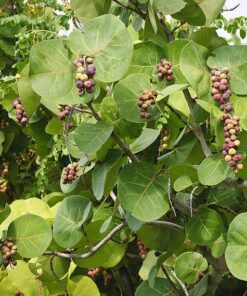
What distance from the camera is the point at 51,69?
3.27ft

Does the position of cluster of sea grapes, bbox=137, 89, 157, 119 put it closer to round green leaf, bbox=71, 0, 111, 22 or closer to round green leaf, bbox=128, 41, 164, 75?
round green leaf, bbox=128, 41, 164, 75

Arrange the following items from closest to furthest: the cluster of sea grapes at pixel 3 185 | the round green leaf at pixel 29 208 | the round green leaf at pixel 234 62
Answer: the round green leaf at pixel 234 62, the round green leaf at pixel 29 208, the cluster of sea grapes at pixel 3 185

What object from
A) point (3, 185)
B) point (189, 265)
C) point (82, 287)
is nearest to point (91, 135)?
point (189, 265)

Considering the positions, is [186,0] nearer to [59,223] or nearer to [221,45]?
[221,45]

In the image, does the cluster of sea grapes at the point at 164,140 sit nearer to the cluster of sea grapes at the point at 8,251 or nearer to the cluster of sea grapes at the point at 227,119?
the cluster of sea grapes at the point at 227,119

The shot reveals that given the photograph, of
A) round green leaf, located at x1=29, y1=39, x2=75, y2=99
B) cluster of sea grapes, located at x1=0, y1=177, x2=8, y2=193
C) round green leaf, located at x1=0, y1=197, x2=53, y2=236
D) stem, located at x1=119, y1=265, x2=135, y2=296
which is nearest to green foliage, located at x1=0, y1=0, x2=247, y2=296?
round green leaf, located at x1=29, y1=39, x2=75, y2=99

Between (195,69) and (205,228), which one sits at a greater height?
(195,69)

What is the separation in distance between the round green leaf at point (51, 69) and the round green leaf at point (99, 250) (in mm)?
426

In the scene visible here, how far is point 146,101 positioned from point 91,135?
10 cm

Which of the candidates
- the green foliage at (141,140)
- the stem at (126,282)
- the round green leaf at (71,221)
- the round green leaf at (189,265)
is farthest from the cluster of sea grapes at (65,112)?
the stem at (126,282)

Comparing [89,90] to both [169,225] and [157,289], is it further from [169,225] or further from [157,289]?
[157,289]

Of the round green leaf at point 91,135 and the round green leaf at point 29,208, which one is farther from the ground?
the round green leaf at point 91,135

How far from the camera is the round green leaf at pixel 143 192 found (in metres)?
1.09

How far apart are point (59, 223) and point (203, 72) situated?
41 cm
